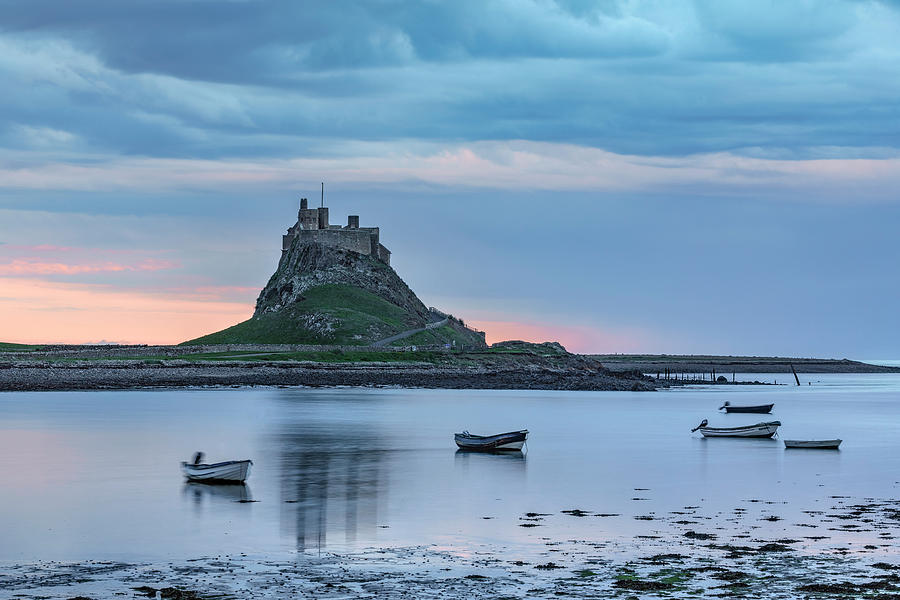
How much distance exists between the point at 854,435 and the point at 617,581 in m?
48.5

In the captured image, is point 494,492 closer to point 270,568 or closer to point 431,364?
point 270,568

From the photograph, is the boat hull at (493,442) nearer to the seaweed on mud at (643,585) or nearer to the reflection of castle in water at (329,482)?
the reflection of castle in water at (329,482)

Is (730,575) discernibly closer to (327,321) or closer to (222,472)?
(222,472)

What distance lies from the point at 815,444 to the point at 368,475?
2569 centimetres


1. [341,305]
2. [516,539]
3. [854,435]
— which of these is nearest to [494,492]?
[516,539]

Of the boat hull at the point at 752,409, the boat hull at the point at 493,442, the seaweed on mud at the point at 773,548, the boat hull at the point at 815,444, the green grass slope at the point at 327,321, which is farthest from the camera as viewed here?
the green grass slope at the point at 327,321

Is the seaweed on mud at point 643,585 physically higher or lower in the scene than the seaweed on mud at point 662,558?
lower

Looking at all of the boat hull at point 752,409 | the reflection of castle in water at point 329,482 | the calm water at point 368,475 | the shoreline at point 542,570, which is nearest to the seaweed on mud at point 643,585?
the shoreline at point 542,570

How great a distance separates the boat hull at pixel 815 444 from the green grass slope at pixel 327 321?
390 feet

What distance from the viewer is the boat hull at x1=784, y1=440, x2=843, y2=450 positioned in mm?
55188

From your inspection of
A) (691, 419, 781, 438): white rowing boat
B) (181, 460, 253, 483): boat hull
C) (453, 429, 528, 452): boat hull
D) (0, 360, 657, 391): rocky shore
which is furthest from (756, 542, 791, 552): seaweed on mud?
(0, 360, 657, 391): rocky shore

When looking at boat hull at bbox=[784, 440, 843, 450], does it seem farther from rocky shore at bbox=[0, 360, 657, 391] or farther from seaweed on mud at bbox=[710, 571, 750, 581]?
rocky shore at bbox=[0, 360, 657, 391]

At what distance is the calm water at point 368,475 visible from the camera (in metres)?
28.2

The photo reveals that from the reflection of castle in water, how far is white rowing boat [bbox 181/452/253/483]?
1.58 meters
